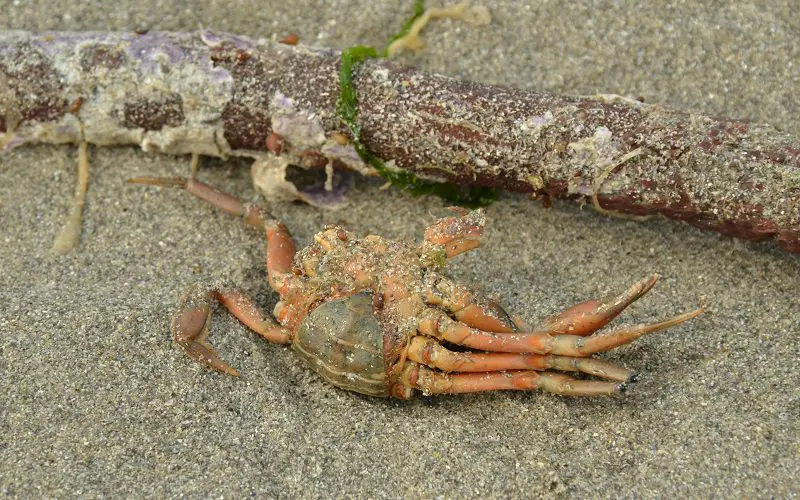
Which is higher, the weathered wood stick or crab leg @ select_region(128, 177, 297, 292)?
the weathered wood stick

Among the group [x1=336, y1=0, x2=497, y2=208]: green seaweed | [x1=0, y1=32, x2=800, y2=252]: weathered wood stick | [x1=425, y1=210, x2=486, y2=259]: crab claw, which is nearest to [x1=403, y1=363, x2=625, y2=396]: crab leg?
[x1=425, y1=210, x2=486, y2=259]: crab claw

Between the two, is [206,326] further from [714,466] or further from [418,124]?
[714,466]

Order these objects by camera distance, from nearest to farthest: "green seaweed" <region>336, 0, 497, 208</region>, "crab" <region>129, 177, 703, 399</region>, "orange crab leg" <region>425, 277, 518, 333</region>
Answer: "crab" <region>129, 177, 703, 399</region> → "orange crab leg" <region>425, 277, 518, 333</region> → "green seaweed" <region>336, 0, 497, 208</region>

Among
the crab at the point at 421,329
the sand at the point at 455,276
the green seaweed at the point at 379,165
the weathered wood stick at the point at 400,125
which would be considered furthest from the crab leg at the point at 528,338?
the green seaweed at the point at 379,165

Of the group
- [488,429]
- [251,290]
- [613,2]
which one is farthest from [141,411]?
[613,2]

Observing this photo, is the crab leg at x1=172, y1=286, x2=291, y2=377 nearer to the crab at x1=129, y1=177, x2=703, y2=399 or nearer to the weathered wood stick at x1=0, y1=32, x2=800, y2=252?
the crab at x1=129, y1=177, x2=703, y2=399

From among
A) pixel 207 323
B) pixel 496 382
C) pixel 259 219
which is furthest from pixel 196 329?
pixel 496 382
